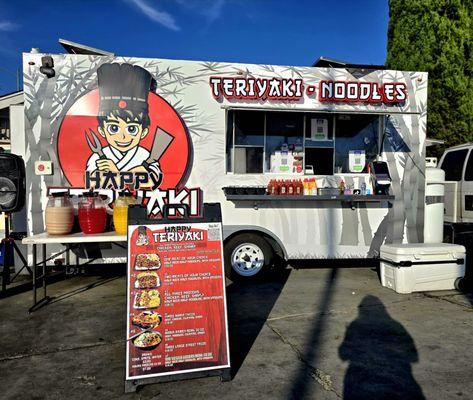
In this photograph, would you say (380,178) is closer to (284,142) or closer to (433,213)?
(433,213)

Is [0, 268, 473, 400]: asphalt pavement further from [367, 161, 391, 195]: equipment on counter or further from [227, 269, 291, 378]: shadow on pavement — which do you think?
[367, 161, 391, 195]: equipment on counter

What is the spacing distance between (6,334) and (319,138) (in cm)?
506

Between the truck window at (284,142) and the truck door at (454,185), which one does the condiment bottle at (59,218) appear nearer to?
the truck window at (284,142)

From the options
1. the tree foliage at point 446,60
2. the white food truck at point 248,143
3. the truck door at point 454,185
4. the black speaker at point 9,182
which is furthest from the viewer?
the tree foliage at point 446,60

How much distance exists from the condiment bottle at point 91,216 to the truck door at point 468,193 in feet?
21.8

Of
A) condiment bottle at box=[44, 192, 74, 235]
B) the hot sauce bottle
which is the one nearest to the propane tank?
the hot sauce bottle

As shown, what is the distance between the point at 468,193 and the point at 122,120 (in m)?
6.44

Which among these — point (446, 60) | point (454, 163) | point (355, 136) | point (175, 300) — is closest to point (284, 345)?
point (175, 300)

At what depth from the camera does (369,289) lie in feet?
20.2

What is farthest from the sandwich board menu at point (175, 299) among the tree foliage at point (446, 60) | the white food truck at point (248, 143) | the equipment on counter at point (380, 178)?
the tree foliage at point (446, 60)

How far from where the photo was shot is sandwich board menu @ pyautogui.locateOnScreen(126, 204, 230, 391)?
3.27 m

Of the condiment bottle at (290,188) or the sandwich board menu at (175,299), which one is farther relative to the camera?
the condiment bottle at (290,188)

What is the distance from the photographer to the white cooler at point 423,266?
19.2ft

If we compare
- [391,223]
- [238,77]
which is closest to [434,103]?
[391,223]
